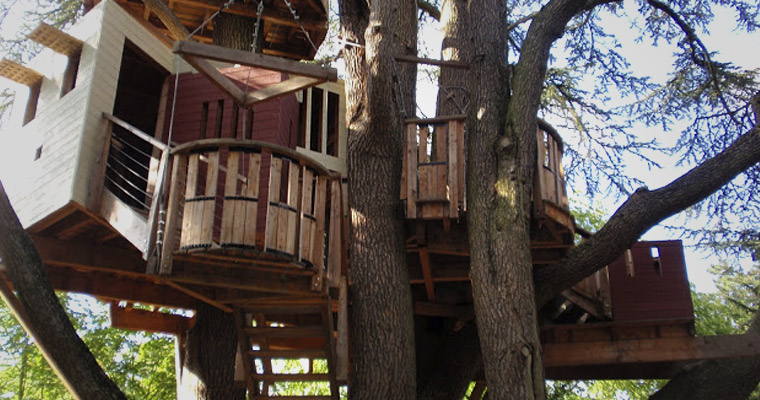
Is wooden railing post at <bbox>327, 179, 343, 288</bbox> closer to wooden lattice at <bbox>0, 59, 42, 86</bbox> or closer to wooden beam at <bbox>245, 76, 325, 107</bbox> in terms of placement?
wooden beam at <bbox>245, 76, 325, 107</bbox>

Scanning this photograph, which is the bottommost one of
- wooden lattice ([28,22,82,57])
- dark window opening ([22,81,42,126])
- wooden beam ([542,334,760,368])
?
wooden beam ([542,334,760,368])

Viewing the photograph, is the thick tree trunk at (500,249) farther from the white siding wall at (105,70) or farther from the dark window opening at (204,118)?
the white siding wall at (105,70)

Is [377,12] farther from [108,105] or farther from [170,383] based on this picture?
[170,383]

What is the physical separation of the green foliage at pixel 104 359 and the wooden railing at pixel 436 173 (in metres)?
10.9

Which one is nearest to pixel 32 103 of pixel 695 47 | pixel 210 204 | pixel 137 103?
pixel 137 103

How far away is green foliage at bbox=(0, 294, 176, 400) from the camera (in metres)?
17.5

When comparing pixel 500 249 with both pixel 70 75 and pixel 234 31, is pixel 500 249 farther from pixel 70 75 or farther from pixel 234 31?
pixel 234 31

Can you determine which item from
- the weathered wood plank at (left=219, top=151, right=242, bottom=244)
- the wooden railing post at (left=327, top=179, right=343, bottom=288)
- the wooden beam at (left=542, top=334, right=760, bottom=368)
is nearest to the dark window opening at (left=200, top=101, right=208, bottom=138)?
the wooden railing post at (left=327, top=179, right=343, bottom=288)

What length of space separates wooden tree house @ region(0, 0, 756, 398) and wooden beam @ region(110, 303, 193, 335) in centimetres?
2

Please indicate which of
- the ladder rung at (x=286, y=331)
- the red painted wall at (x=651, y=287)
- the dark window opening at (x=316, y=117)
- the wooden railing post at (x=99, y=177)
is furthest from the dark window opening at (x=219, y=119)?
the red painted wall at (x=651, y=287)

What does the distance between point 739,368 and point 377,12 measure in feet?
20.0

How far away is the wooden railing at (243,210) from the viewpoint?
6.83 m

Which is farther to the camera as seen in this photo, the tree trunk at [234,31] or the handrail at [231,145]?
the tree trunk at [234,31]

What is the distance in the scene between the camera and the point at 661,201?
8156 millimetres
